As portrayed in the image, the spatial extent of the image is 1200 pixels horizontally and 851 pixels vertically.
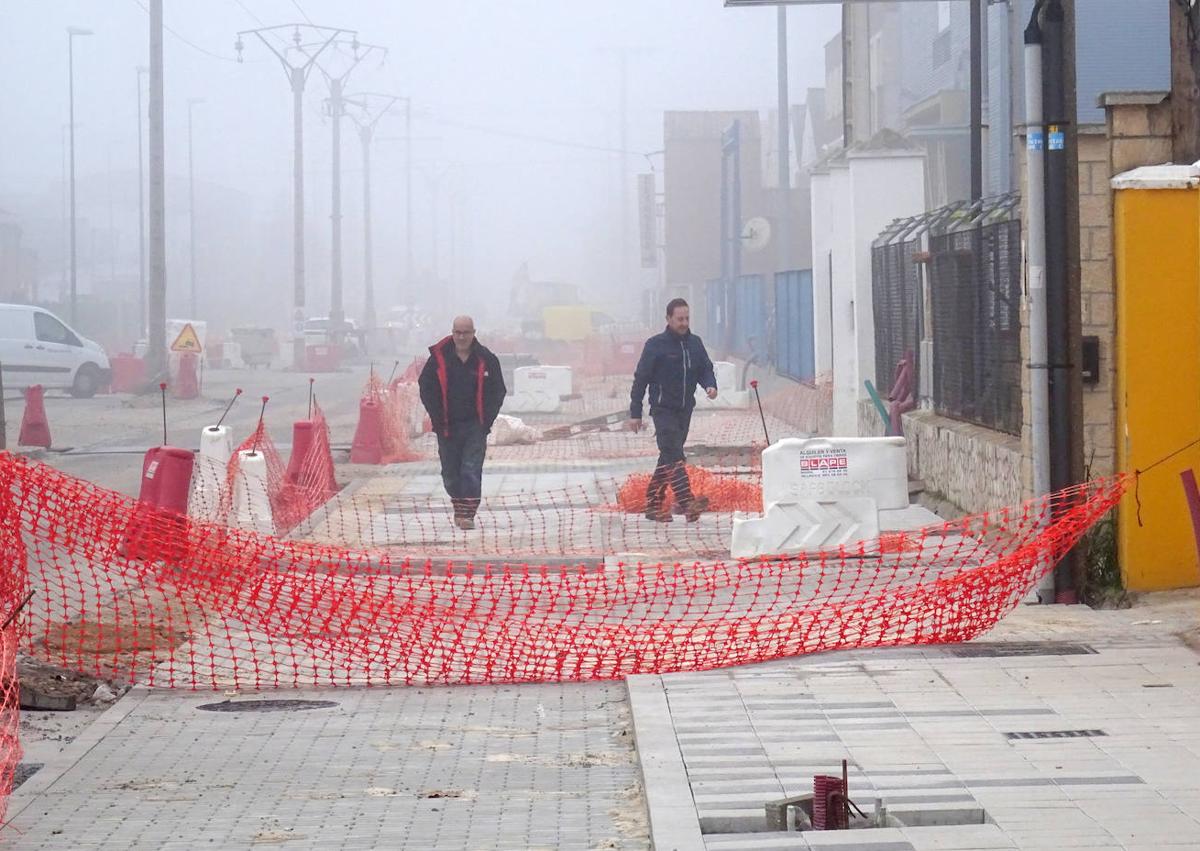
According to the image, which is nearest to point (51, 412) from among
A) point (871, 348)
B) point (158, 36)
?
point (158, 36)

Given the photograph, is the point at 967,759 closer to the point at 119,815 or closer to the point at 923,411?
the point at 119,815

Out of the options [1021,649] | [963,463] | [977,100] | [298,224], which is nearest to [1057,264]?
[1021,649]

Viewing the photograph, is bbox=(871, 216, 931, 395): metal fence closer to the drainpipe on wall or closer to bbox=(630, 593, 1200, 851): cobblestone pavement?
the drainpipe on wall

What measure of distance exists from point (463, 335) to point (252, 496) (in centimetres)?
211

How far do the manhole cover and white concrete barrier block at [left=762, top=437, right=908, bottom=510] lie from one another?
4.60 metres

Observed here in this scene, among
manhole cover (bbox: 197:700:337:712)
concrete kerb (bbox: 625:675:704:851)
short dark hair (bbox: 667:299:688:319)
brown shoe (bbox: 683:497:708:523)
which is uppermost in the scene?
Result: short dark hair (bbox: 667:299:688:319)

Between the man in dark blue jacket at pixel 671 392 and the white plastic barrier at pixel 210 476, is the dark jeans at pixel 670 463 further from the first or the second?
the white plastic barrier at pixel 210 476

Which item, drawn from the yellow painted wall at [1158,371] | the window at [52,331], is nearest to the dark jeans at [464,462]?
the yellow painted wall at [1158,371]

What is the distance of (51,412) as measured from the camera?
114ft

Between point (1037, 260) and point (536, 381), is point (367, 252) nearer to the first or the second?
point (536, 381)

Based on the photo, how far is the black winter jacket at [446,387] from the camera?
48.5 feet

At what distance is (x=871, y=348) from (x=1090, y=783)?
47.3 ft

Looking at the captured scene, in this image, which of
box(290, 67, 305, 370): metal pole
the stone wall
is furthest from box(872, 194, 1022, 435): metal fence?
box(290, 67, 305, 370): metal pole

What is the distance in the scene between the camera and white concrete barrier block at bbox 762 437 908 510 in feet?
39.3
